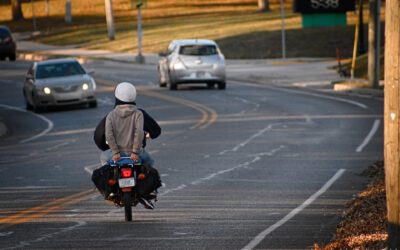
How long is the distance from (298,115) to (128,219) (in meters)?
15.3

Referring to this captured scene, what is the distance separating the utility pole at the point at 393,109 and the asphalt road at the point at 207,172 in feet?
6.10

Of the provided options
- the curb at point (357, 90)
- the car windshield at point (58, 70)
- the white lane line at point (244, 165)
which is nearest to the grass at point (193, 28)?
the curb at point (357, 90)

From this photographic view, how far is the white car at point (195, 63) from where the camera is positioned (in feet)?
110

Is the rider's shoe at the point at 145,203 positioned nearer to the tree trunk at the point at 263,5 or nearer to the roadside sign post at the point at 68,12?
the tree trunk at the point at 263,5

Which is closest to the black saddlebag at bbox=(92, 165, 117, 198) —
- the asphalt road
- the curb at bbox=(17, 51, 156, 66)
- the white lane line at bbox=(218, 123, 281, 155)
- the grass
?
the asphalt road

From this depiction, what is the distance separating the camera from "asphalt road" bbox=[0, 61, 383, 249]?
34.9 ft

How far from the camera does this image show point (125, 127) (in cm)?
1107

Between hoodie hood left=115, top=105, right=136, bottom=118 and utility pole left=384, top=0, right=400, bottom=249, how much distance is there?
3749mm

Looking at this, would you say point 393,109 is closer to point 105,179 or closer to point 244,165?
point 105,179

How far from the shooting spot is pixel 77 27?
80.7 meters

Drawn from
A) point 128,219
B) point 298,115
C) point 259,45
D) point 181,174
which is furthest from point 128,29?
point 128,219

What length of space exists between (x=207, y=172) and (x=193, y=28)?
51768mm

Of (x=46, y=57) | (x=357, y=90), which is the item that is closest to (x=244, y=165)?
(x=357, y=90)

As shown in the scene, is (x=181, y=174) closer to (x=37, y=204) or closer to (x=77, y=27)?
(x=37, y=204)
